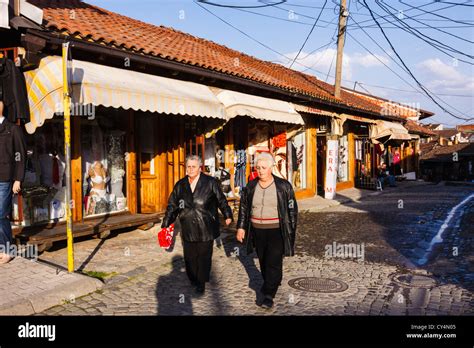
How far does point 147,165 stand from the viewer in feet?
Answer: 32.1

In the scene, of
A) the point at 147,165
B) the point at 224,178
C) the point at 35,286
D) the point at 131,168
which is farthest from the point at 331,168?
the point at 35,286

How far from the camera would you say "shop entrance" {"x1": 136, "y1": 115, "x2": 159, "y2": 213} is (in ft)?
31.6

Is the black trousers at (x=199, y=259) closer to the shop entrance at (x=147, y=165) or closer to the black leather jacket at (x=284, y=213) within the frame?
the black leather jacket at (x=284, y=213)

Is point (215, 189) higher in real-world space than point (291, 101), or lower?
lower

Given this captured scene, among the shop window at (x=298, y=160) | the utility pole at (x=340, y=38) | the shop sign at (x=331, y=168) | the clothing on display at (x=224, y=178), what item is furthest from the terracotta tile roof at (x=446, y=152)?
the clothing on display at (x=224, y=178)

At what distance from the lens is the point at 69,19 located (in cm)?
812

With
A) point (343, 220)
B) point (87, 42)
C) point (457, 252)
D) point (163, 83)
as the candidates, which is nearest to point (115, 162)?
point (163, 83)

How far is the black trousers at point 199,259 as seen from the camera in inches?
209

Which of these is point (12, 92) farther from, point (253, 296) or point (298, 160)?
point (298, 160)

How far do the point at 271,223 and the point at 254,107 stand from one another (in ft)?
19.8

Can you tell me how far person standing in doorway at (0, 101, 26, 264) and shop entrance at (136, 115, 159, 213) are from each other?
3.68 metres
